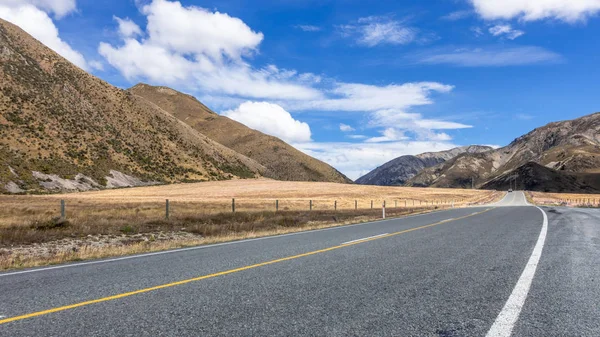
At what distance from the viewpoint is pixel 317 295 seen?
6016mm

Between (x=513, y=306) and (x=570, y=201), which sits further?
(x=570, y=201)

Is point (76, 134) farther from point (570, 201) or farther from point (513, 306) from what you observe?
point (513, 306)

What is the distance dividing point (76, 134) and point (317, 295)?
98.7 meters

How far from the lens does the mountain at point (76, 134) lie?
73.6m

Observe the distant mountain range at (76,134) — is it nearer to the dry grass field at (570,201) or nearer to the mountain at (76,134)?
the mountain at (76,134)

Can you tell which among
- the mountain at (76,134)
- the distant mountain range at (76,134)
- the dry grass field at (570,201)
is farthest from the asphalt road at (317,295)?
the mountain at (76,134)

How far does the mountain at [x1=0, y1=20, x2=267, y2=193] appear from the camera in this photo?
241 feet

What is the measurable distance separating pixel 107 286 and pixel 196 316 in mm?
2686

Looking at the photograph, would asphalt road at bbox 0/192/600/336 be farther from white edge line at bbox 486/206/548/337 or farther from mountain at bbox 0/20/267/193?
mountain at bbox 0/20/267/193

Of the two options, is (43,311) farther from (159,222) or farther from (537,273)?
(159,222)

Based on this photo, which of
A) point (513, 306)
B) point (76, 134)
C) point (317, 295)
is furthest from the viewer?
point (76, 134)

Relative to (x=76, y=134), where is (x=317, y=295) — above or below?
below

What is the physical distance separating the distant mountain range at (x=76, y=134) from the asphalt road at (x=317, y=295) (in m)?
64.7

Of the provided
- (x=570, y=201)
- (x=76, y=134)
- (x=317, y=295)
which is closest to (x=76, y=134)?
(x=76, y=134)
